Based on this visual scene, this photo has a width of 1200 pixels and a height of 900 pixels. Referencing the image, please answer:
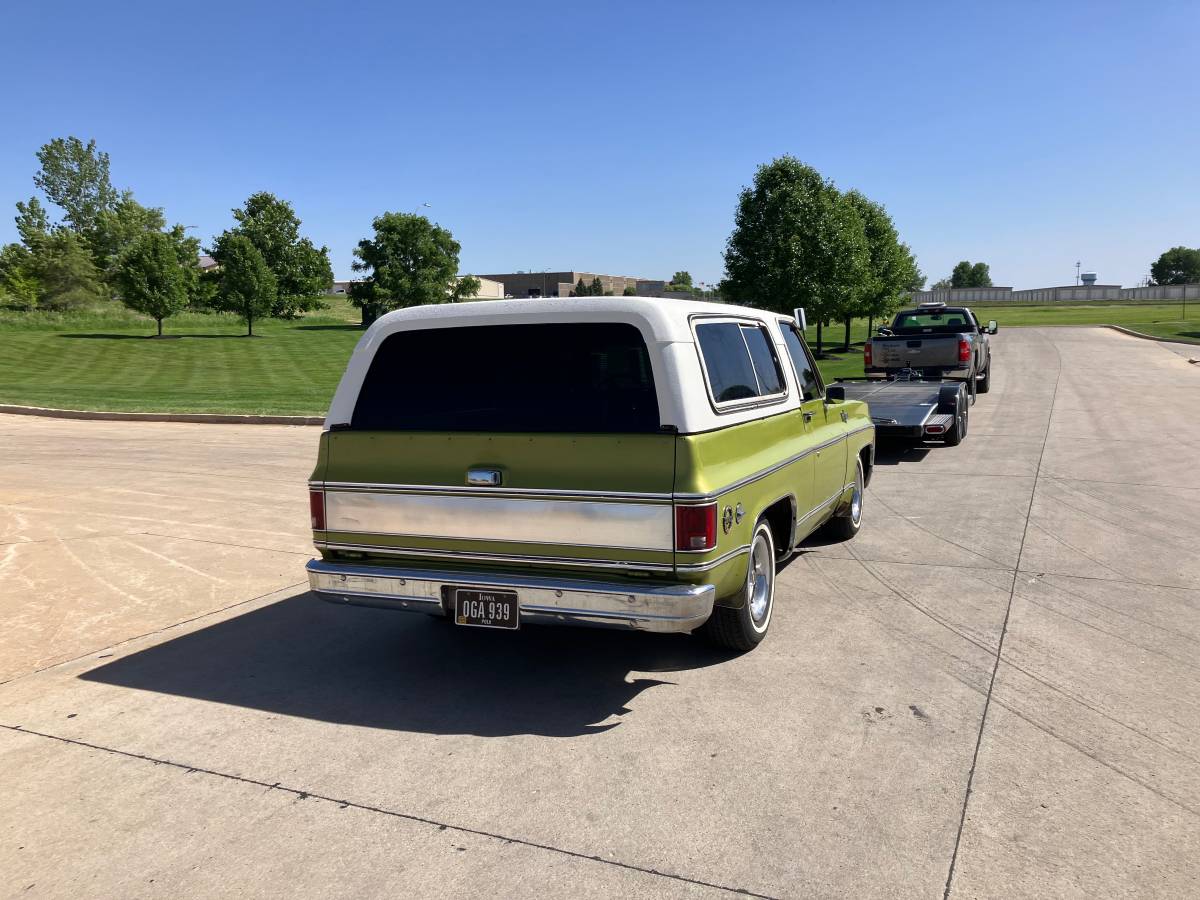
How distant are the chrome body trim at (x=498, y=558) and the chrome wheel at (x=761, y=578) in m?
1.13

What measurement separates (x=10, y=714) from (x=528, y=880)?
3156mm

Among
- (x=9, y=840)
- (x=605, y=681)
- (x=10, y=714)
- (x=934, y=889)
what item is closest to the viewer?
(x=934, y=889)

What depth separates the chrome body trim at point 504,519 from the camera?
438 centimetres

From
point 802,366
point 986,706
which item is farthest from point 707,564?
point 802,366

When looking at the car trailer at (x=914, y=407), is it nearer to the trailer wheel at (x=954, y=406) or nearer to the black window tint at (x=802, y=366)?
the trailer wheel at (x=954, y=406)

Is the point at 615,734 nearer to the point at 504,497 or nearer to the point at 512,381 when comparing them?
the point at 504,497

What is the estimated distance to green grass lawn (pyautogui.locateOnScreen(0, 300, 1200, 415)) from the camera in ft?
77.4

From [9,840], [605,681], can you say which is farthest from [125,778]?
[605,681]

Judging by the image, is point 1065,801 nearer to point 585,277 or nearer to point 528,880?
point 528,880

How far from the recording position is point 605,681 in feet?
16.5

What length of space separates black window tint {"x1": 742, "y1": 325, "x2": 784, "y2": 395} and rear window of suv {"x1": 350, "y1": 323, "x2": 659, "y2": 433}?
134 centimetres

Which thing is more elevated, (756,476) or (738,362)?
(738,362)

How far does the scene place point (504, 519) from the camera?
15.2 feet

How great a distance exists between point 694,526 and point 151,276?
56.6 metres
